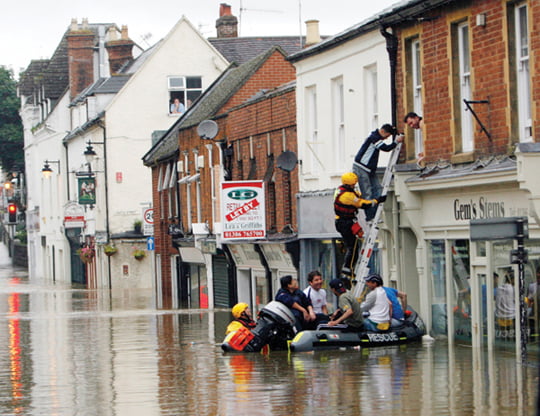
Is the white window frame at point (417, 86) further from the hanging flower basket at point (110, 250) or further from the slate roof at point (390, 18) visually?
the hanging flower basket at point (110, 250)

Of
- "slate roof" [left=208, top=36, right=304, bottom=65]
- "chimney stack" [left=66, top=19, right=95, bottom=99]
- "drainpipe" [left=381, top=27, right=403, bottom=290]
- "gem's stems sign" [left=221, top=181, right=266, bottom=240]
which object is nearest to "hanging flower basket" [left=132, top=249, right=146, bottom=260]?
"slate roof" [left=208, top=36, right=304, bottom=65]

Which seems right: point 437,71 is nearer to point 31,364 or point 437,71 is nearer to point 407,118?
point 407,118

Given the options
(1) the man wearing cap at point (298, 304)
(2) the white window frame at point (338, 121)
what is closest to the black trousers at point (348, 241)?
(1) the man wearing cap at point (298, 304)

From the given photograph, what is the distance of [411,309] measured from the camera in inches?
922

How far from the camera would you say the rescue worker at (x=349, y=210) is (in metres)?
22.1

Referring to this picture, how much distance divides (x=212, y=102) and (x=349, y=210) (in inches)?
888

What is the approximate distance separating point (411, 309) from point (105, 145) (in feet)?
125

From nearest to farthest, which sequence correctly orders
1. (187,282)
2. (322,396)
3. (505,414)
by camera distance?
(505,414) < (322,396) < (187,282)

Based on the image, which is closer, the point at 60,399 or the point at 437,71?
the point at 60,399

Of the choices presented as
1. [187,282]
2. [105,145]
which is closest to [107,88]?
[105,145]

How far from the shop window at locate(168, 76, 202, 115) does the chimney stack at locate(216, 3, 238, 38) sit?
4501mm

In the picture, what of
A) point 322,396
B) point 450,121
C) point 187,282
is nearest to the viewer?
point 322,396

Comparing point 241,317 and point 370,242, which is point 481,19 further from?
point 241,317

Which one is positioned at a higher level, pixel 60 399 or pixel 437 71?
pixel 437 71
